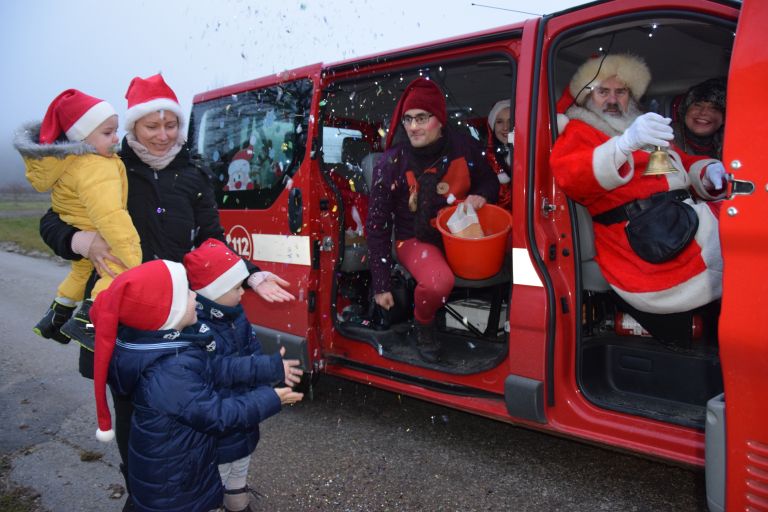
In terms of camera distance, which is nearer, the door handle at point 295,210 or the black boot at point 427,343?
the black boot at point 427,343

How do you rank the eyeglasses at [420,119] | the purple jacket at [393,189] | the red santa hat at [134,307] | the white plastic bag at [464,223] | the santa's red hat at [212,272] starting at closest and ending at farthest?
the red santa hat at [134,307] < the santa's red hat at [212,272] < the white plastic bag at [464,223] < the eyeglasses at [420,119] < the purple jacket at [393,189]

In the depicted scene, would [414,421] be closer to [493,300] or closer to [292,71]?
[493,300]

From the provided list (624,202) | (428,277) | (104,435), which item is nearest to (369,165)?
(428,277)

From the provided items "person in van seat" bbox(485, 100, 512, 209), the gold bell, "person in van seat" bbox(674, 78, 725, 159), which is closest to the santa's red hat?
the gold bell

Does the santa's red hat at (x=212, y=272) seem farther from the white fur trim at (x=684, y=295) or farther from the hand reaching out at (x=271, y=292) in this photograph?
the white fur trim at (x=684, y=295)

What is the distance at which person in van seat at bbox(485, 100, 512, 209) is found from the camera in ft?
12.7

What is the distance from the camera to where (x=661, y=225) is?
2.33 meters

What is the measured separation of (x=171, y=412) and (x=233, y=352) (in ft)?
1.53

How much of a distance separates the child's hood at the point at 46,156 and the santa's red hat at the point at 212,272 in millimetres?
524

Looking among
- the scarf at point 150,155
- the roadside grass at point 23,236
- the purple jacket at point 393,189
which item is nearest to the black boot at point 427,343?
the purple jacket at point 393,189

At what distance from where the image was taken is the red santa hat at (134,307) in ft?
5.63

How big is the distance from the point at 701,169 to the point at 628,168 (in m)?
0.61

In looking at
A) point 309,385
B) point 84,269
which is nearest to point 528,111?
point 84,269

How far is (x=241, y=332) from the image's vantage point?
230 centimetres
